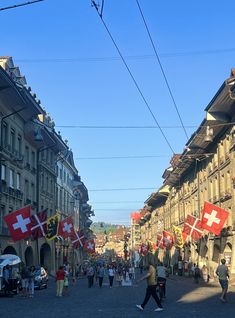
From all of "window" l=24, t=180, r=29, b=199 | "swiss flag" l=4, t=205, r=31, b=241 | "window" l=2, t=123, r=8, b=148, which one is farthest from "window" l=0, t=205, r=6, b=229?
"swiss flag" l=4, t=205, r=31, b=241

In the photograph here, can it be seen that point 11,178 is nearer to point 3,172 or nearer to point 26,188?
point 3,172

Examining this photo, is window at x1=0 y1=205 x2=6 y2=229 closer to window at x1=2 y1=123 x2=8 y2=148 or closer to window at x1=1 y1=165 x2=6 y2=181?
window at x1=1 y1=165 x2=6 y2=181

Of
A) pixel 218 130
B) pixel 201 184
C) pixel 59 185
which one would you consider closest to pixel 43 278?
pixel 218 130

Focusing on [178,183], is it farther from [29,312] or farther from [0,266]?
[29,312]

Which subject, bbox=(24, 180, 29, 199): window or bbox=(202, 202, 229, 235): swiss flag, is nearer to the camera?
bbox=(202, 202, 229, 235): swiss flag

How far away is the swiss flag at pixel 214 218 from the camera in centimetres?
3622

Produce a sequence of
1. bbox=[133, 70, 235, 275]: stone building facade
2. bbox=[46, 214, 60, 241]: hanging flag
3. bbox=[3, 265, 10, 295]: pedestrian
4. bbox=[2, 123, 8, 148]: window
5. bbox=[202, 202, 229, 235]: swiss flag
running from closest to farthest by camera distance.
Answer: bbox=[3, 265, 10, 295]: pedestrian → bbox=[202, 202, 229, 235]: swiss flag → bbox=[46, 214, 60, 241]: hanging flag → bbox=[133, 70, 235, 275]: stone building facade → bbox=[2, 123, 8, 148]: window

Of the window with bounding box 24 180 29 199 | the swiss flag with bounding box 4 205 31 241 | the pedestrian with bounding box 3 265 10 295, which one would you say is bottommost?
the pedestrian with bounding box 3 265 10 295

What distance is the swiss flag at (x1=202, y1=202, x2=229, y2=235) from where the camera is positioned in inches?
1426

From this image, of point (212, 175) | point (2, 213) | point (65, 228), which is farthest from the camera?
point (212, 175)

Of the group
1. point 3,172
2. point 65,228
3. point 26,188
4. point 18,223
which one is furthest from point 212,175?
point 18,223

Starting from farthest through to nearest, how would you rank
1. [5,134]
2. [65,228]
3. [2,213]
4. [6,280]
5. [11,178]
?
[65,228]
[11,178]
[5,134]
[2,213]
[6,280]

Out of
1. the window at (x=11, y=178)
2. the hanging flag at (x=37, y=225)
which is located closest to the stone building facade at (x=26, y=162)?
the window at (x=11, y=178)

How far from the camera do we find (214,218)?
36625mm
